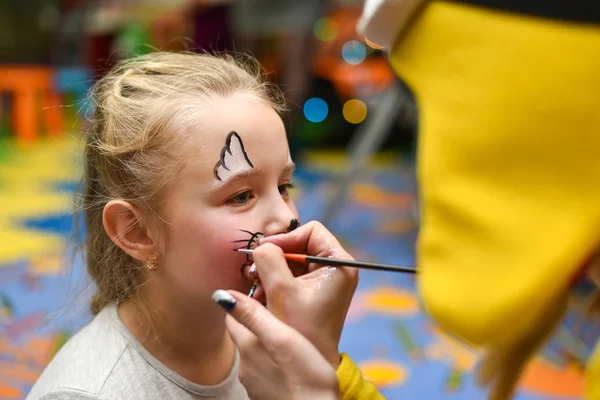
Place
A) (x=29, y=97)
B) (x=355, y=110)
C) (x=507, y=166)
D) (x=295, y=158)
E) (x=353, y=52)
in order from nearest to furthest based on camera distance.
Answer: (x=507, y=166) < (x=295, y=158) < (x=353, y=52) < (x=355, y=110) < (x=29, y=97)

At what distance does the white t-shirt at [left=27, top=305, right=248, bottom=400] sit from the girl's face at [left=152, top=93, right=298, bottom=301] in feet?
0.33

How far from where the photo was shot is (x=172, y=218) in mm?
833

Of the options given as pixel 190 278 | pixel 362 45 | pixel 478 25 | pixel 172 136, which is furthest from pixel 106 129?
pixel 362 45

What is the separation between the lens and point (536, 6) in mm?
430

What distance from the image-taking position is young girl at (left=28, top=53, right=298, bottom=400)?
32.0 inches

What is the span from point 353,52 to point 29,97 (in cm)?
230

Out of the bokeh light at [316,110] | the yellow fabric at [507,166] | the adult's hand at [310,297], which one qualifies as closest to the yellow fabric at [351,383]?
the adult's hand at [310,297]

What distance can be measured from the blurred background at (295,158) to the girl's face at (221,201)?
0.23 m

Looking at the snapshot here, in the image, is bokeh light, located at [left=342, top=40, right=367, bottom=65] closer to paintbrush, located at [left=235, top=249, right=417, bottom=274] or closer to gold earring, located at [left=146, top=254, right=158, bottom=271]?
gold earring, located at [left=146, top=254, right=158, bottom=271]

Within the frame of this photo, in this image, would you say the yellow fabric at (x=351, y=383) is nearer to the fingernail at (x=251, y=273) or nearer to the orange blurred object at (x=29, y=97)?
the fingernail at (x=251, y=273)

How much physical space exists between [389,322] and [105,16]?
3.79m

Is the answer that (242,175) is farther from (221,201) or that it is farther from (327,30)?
(327,30)

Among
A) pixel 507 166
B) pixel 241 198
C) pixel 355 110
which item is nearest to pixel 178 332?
pixel 241 198

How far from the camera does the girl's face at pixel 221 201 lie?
0.81m
